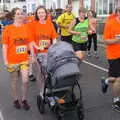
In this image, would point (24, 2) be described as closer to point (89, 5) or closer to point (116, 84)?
point (89, 5)

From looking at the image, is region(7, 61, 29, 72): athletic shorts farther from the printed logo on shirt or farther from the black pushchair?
the black pushchair

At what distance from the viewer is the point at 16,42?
630 centimetres

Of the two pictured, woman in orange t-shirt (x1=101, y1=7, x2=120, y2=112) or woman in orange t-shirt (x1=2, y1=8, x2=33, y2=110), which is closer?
woman in orange t-shirt (x1=101, y1=7, x2=120, y2=112)

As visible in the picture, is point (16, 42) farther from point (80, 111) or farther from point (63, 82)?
point (80, 111)

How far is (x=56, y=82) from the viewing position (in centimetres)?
536

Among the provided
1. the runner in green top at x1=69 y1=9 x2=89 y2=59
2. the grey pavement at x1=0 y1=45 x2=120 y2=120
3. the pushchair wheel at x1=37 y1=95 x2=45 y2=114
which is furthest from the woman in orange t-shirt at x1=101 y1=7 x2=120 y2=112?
the runner in green top at x1=69 y1=9 x2=89 y2=59

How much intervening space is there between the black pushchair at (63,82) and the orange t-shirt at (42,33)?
2.95ft

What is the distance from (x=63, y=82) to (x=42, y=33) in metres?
1.39

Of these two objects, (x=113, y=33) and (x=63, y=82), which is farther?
(x=113, y=33)

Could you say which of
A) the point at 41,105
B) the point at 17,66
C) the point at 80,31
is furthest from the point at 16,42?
the point at 80,31

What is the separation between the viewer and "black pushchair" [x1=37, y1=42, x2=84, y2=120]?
5.30 meters

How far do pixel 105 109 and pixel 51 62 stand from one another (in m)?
1.45

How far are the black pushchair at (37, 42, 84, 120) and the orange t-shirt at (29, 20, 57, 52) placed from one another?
0.90m

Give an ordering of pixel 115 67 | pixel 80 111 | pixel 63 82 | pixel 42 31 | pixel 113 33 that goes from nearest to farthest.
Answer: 1. pixel 63 82
2. pixel 80 111
3. pixel 113 33
4. pixel 115 67
5. pixel 42 31
